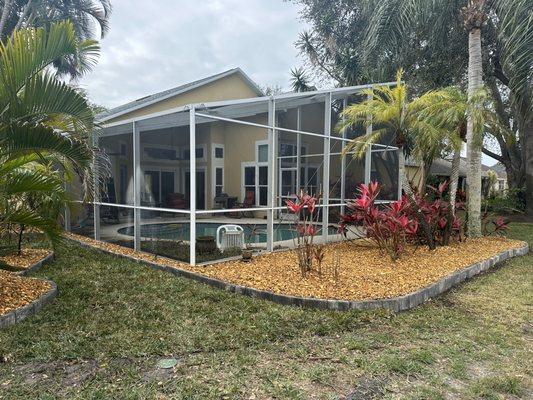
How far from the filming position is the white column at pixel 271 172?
7.78 m

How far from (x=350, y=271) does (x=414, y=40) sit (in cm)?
1054

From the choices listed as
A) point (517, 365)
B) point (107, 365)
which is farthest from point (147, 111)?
point (517, 365)

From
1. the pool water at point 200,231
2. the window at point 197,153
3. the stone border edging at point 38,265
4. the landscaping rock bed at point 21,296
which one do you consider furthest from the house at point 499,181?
the landscaping rock bed at point 21,296

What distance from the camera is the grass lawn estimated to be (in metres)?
2.85

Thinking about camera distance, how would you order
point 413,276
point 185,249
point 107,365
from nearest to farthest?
point 107,365 < point 413,276 < point 185,249

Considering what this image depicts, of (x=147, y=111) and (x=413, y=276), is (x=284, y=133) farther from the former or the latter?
(x=147, y=111)

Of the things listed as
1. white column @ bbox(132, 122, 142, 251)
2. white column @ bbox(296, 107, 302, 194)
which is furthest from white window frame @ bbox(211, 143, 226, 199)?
white column @ bbox(296, 107, 302, 194)

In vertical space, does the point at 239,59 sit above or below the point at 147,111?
above

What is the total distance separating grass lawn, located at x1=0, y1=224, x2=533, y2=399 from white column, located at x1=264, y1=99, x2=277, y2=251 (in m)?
2.92

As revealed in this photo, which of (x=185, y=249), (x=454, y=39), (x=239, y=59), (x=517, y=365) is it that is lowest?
(x=517, y=365)

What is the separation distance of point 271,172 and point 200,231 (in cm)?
208

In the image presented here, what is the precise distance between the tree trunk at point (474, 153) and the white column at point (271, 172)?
16.0ft

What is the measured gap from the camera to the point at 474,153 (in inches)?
373

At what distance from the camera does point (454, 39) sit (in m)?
12.5
